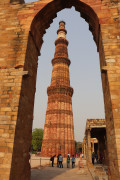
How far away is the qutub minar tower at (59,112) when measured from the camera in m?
20.4

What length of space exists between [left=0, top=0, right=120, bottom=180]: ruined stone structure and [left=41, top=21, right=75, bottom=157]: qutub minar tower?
15.6m

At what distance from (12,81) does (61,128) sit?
675 inches

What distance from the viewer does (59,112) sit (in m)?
22.0

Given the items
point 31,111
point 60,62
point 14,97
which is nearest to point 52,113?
point 60,62

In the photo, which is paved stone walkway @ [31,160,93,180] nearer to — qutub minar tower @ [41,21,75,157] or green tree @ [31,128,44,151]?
qutub minar tower @ [41,21,75,157]

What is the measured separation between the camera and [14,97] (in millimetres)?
4840

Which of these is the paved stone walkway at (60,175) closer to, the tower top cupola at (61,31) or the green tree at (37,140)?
the tower top cupola at (61,31)

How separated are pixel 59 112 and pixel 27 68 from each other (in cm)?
1683

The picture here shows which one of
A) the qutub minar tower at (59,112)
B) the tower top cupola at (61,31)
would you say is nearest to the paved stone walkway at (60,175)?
the qutub minar tower at (59,112)

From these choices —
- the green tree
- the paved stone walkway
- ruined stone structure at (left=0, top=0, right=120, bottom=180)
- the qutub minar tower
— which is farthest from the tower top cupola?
the green tree

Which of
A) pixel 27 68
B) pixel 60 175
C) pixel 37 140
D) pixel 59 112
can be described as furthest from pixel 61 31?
pixel 37 140

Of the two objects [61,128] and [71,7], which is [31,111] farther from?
[61,128]

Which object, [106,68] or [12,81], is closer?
[106,68]

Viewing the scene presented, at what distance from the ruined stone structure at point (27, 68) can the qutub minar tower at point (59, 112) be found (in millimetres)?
15580
